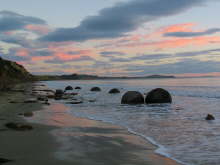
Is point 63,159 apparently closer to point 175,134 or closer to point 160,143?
point 160,143

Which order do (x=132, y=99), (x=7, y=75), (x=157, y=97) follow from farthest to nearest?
(x=7, y=75), (x=157, y=97), (x=132, y=99)

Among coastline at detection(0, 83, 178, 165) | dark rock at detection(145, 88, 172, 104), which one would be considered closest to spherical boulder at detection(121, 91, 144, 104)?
dark rock at detection(145, 88, 172, 104)

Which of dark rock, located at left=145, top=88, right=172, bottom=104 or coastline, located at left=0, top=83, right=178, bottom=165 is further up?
dark rock, located at left=145, top=88, right=172, bottom=104

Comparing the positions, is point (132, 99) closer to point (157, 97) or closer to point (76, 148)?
point (157, 97)

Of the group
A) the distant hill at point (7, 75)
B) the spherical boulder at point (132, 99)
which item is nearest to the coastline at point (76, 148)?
the spherical boulder at point (132, 99)

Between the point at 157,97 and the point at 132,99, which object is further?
the point at 157,97

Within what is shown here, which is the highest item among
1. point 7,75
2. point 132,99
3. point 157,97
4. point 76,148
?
point 7,75

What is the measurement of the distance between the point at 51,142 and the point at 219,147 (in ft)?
18.9

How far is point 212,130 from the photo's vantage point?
11430 mm

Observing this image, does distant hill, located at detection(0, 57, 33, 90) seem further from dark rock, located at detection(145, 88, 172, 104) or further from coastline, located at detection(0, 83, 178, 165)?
coastline, located at detection(0, 83, 178, 165)

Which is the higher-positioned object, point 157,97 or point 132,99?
point 157,97

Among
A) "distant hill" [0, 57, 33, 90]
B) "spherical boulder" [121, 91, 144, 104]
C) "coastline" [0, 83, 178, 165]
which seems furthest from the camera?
"distant hill" [0, 57, 33, 90]

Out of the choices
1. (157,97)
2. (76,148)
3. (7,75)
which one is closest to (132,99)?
(157,97)

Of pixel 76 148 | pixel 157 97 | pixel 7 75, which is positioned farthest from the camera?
pixel 7 75
